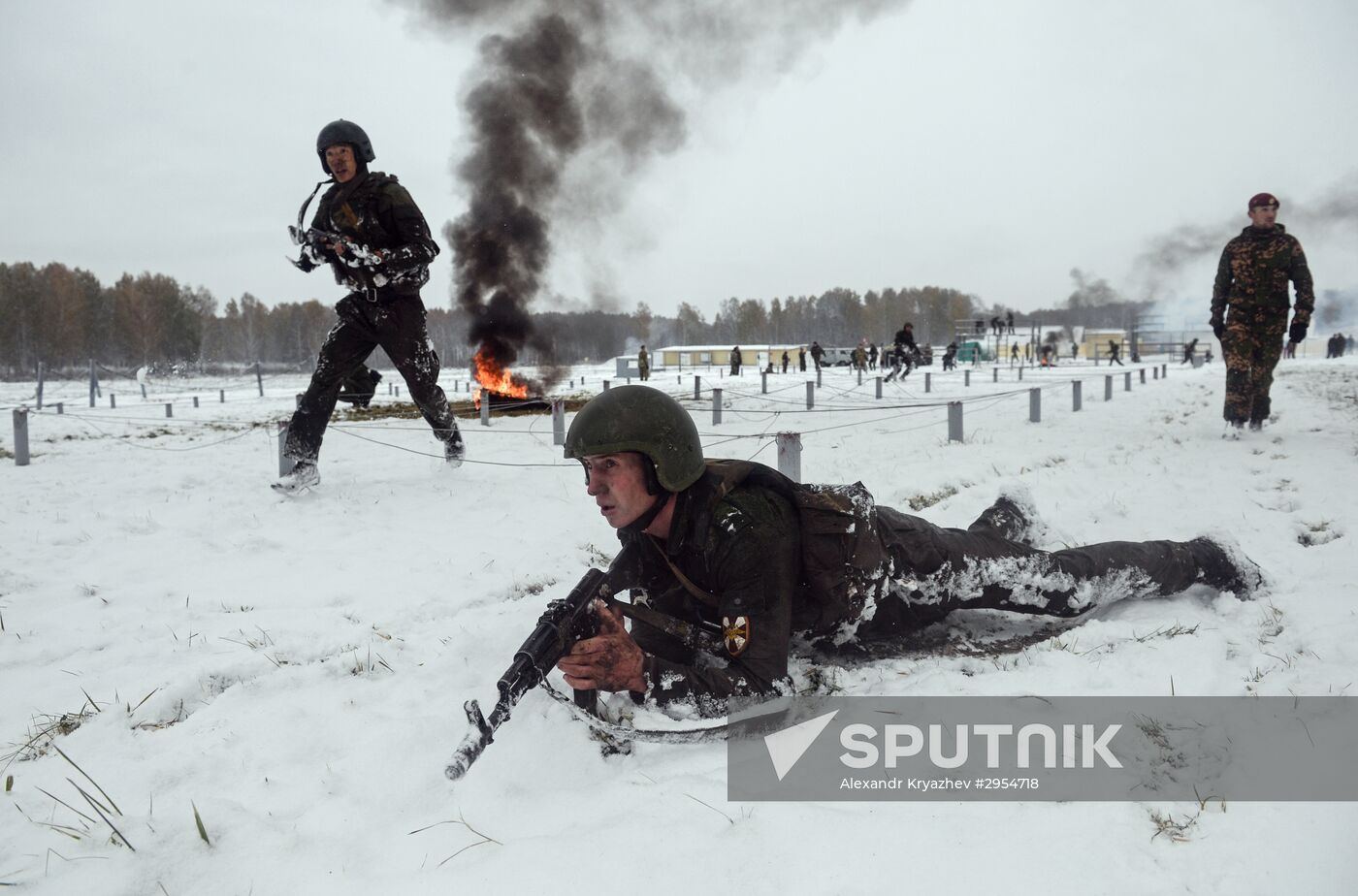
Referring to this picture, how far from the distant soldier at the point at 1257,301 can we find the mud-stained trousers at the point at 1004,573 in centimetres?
545

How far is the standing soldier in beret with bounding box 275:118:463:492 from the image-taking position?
17.7 ft

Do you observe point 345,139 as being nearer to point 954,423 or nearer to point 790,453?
point 790,453

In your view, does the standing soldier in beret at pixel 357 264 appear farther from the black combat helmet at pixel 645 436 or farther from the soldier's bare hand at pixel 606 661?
the soldier's bare hand at pixel 606 661

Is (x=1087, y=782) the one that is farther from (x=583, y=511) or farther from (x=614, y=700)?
(x=583, y=511)

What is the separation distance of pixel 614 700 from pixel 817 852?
3.15ft

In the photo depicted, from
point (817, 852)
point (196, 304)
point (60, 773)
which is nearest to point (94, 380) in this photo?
point (60, 773)

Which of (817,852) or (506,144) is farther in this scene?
(506,144)

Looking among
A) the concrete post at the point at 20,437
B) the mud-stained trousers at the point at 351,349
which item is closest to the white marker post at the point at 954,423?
the mud-stained trousers at the point at 351,349

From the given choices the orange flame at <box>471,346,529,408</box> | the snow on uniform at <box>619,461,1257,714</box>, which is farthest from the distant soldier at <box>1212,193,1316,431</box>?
the orange flame at <box>471,346,529,408</box>

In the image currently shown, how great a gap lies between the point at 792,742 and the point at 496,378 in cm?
1789

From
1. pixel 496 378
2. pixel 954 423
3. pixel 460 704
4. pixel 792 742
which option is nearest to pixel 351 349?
pixel 460 704

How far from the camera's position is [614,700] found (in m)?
2.49

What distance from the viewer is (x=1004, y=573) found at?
2803mm

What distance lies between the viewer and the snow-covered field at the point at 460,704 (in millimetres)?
1653
